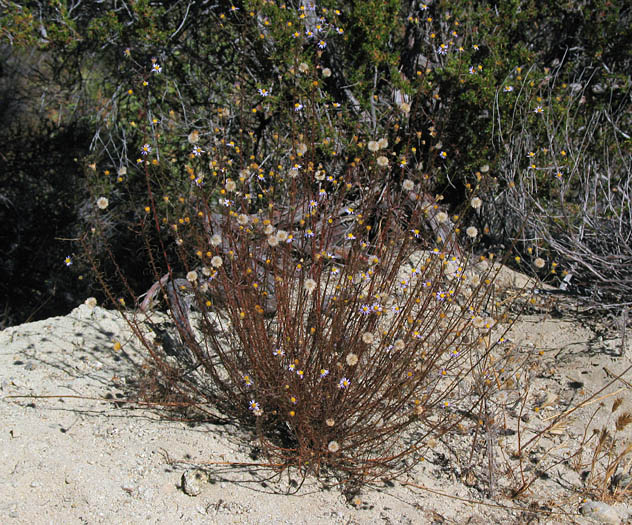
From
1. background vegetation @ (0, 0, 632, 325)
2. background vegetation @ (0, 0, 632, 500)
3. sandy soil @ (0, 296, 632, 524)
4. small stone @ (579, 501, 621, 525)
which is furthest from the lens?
background vegetation @ (0, 0, 632, 325)

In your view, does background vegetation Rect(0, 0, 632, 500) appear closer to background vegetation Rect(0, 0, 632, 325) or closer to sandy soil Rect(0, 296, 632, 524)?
background vegetation Rect(0, 0, 632, 325)

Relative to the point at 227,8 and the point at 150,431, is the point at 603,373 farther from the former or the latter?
the point at 227,8

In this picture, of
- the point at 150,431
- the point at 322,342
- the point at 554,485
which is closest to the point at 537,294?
the point at 554,485

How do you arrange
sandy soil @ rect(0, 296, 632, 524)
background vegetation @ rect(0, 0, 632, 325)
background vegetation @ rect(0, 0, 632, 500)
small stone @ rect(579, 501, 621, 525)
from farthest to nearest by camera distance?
background vegetation @ rect(0, 0, 632, 325)
background vegetation @ rect(0, 0, 632, 500)
small stone @ rect(579, 501, 621, 525)
sandy soil @ rect(0, 296, 632, 524)

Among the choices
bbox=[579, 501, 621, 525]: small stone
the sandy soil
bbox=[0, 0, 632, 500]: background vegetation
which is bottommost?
the sandy soil

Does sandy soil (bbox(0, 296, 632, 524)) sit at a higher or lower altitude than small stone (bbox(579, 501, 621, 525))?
lower

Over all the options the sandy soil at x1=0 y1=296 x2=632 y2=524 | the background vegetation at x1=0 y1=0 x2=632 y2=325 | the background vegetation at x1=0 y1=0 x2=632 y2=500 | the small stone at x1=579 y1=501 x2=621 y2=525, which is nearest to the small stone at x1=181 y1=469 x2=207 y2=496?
the sandy soil at x1=0 y1=296 x2=632 y2=524

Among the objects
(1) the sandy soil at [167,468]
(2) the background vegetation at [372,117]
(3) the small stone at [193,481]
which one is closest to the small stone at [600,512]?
(1) the sandy soil at [167,468]
